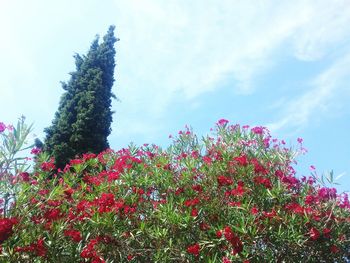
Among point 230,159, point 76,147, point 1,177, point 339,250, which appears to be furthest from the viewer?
point 76,147

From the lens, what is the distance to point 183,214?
6422 millimetres

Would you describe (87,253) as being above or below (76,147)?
below

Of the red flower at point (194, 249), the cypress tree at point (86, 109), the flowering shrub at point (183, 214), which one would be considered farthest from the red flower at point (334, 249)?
the cypress tree at point (86, 109)

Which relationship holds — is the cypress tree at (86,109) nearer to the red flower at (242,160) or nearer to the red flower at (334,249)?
the red flower at (242,160)

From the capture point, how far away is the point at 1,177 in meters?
5.45

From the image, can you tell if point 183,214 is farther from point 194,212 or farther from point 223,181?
point 223,181

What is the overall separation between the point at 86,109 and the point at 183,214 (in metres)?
8.85

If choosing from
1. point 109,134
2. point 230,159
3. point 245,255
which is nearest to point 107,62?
point 109,134

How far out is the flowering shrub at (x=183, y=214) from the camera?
19.1 ft

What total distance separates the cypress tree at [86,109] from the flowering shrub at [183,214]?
5.90 metres

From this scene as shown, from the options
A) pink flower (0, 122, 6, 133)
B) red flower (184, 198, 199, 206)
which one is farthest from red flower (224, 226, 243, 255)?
pink flower (0, 122, 6, 133)

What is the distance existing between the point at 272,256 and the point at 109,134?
9.47m

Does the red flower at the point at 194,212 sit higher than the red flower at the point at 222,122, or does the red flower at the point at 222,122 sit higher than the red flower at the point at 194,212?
the red flower at the point at 222,122

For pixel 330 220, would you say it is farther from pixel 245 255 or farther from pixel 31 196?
pixel 31 196
